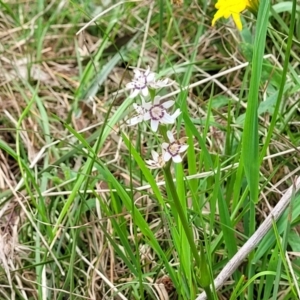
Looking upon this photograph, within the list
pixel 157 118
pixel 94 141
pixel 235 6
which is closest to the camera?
pixel 157 118

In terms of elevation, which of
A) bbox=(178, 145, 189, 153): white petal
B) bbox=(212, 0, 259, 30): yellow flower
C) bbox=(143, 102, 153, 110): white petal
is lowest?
bbox=(178, 145, 189, 153): white petal

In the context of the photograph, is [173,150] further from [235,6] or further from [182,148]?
[235,6]

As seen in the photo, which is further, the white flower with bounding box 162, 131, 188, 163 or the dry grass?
the dry grass

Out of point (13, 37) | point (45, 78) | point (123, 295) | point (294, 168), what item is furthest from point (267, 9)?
point (13, 37)

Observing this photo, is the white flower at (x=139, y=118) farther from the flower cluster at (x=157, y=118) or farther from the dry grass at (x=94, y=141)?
the dry grass at (x=94, y=141)

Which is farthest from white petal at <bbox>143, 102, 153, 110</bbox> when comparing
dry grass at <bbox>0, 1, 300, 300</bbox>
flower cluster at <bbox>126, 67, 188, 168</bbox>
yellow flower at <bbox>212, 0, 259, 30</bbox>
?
yellow flower at <bbox>212, 0, 259, 30</bbox>

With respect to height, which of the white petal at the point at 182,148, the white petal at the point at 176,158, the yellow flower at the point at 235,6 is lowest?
the white petal at the point at 176,158

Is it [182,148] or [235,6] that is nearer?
[182,148]

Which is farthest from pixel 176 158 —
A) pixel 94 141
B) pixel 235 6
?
pixel 94 141

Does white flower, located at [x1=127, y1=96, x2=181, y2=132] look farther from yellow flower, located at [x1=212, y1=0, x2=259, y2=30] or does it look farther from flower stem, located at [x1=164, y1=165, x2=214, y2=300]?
yellow flower, located at [x1=212, y1=0, x2=259, y2=30]

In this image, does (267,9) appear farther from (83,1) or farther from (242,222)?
(83,1)

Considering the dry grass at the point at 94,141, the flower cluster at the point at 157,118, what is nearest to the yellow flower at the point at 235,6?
the dry grass at the point at 94,141
